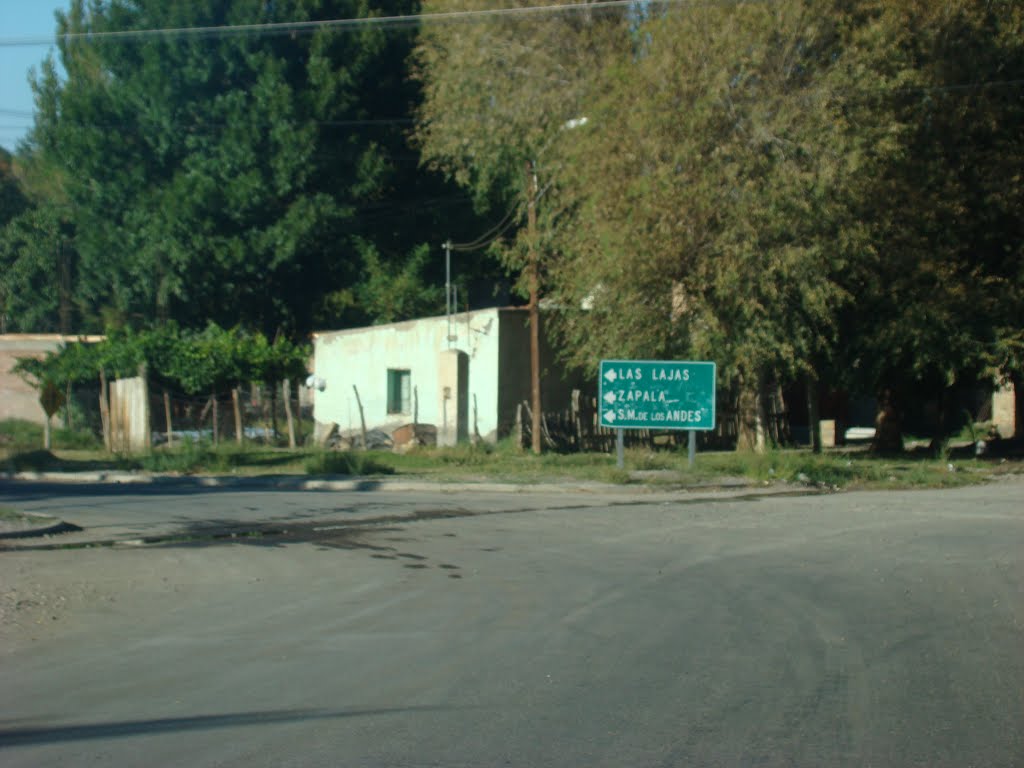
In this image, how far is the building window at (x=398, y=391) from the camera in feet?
113

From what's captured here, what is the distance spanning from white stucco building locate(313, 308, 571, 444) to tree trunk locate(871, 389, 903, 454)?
835 cm

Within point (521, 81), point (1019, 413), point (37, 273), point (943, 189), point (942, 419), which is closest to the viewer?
point (943, 189)

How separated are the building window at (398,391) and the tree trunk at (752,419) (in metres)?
10.8

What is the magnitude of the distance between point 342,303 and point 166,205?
842 centimetres

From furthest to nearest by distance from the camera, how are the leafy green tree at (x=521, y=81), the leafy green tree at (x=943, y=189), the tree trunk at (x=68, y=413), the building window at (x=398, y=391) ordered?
the tree trunk at (x=68, y=413), the building window at (x=398, y=391), the leafy green tree at (x=521, y=81), the leafy green tree at (x=943, y=189)

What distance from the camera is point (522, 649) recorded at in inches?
308

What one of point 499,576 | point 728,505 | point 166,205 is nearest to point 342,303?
point 166,205

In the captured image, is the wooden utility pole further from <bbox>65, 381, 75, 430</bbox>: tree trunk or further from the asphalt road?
<bbox>65, 381, 75, 430</bbox>: tree trunk

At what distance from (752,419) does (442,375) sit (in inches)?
339

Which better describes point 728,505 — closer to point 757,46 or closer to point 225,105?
point 757,46

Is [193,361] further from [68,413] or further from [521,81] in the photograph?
[521,81]

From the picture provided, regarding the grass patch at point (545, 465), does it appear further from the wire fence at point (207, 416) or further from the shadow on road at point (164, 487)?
the wire fence at point (207, 416)

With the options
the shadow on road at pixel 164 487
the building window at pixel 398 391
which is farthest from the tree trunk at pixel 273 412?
the shadow on road at pixel 164 487

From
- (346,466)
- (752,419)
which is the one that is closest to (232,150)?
(346,466)
